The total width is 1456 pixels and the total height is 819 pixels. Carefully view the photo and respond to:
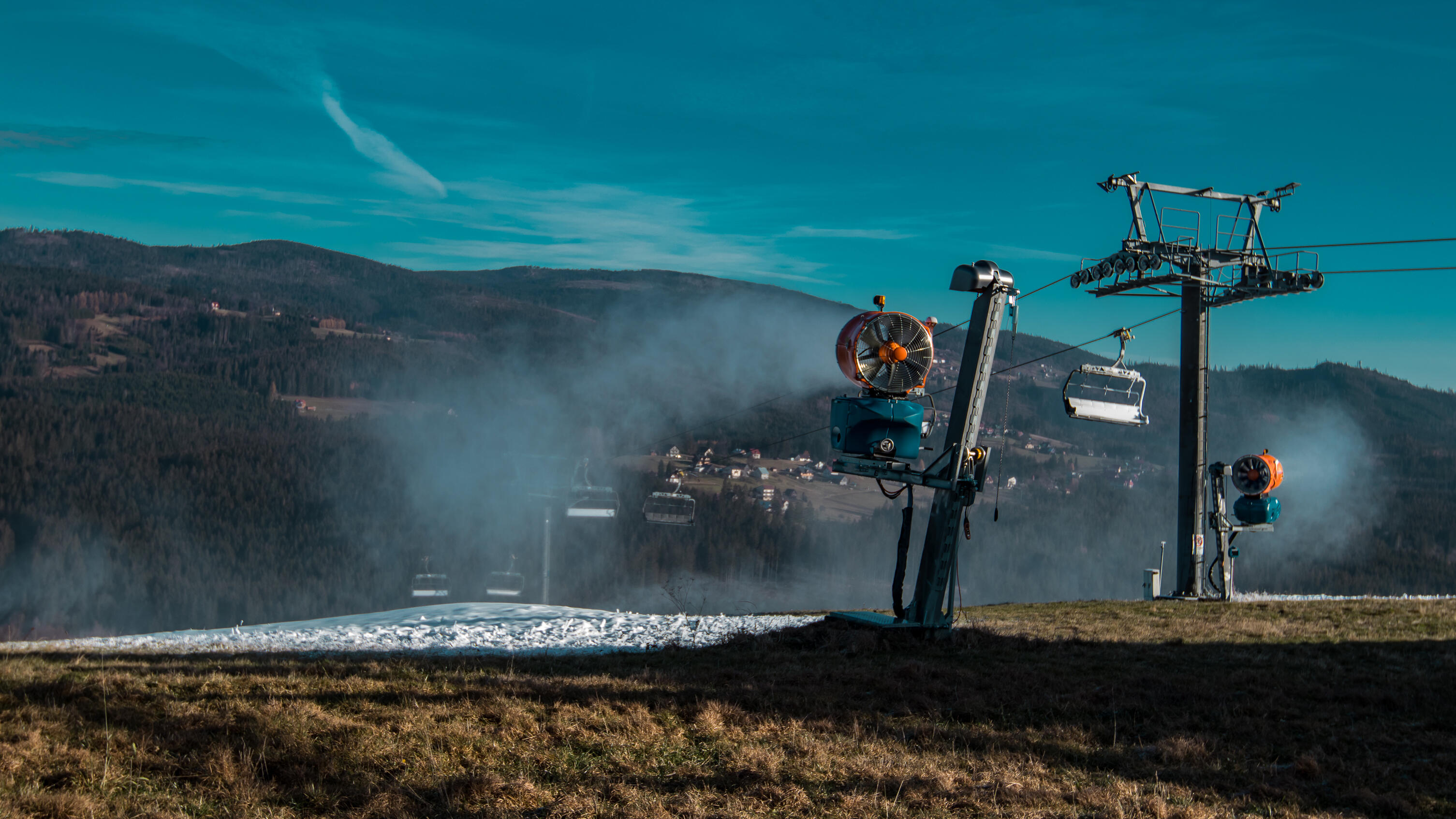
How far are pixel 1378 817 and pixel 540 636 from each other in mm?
14447

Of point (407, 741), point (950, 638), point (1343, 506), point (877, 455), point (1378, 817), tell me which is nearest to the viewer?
point (1378, 817)

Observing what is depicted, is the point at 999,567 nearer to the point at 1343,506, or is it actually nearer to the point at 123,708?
the point at 1343,506

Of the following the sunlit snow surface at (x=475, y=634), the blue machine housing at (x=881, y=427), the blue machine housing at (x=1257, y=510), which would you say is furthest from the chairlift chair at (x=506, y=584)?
the blue machine housing at (x=881, y=427)

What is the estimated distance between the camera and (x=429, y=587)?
175750 millimetres

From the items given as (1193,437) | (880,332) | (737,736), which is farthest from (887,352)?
(1193,437)

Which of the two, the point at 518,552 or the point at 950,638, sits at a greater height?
the point at 950,638

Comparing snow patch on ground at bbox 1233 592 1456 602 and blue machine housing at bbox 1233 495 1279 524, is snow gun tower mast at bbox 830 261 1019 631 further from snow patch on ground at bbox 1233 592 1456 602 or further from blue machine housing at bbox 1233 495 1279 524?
blue machine housing at bbox 1233 495 1279 524

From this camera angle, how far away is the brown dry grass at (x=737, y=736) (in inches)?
265

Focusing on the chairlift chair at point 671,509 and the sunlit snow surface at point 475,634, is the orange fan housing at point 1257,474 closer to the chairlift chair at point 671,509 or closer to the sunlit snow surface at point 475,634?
the sunlit snow surface at point 475,634

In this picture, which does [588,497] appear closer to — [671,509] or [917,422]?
[671,509]

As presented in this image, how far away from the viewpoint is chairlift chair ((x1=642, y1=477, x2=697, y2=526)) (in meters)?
63.2

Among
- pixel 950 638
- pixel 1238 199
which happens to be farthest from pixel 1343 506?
pixel 950 638

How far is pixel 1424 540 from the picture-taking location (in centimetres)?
16350

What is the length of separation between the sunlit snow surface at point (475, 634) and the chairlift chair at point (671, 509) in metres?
40.0
